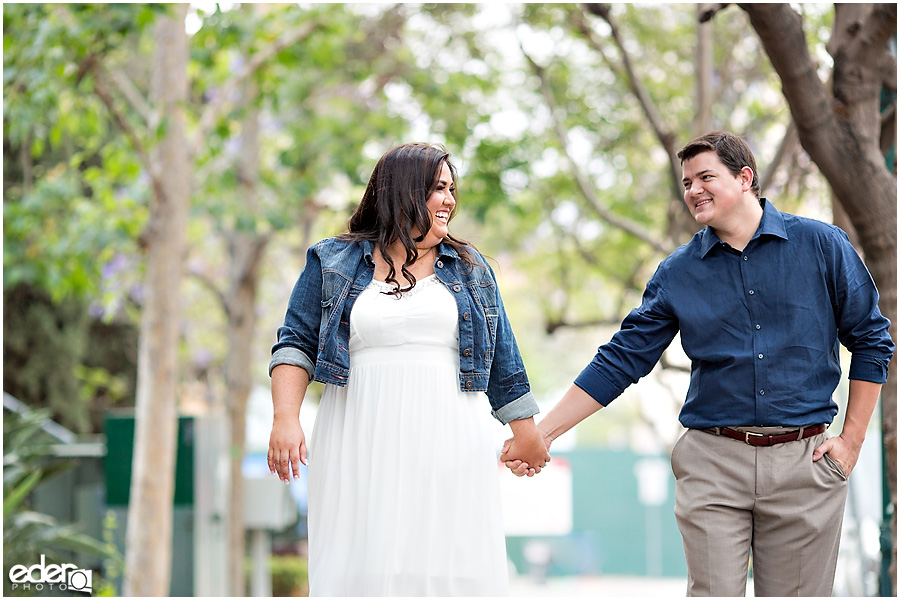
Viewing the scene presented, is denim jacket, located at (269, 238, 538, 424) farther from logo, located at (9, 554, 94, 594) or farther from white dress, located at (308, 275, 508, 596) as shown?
logo, located at (9, 554, 94, 594)

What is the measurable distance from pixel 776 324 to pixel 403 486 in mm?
1253

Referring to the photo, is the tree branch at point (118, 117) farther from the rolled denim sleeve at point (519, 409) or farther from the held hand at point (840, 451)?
the held hand at point (840, 451)

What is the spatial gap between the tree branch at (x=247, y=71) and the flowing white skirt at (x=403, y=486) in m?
4.58

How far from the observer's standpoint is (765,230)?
3.21m

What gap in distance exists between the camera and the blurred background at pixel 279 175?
19.3 feet

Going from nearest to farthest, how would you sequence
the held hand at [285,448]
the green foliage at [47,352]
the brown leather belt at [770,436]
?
the held hand at [285,448] → the brown leather belt at [770,436] → the green foliage at [47,352]

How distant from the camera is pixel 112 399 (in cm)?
1348

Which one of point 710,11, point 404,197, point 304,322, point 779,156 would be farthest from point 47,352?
point 710,11

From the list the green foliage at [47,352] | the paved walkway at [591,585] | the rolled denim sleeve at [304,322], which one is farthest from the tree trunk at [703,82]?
the paved walkway at [591,585]

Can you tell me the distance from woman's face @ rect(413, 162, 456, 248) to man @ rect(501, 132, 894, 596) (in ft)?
2.50

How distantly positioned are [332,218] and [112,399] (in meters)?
4.65

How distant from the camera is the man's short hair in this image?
127 inches

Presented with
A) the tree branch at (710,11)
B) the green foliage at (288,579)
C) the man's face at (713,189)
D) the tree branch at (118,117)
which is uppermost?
the tree branch at (118,117)

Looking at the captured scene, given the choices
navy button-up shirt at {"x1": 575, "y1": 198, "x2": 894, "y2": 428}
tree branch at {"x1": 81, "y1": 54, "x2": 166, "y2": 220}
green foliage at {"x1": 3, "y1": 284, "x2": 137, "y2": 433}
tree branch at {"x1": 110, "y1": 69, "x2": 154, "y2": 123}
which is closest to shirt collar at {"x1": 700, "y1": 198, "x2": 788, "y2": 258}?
navy button-up shirt at {"x1": 575, "y1": 198, "x2": 894, "y2": 428}
